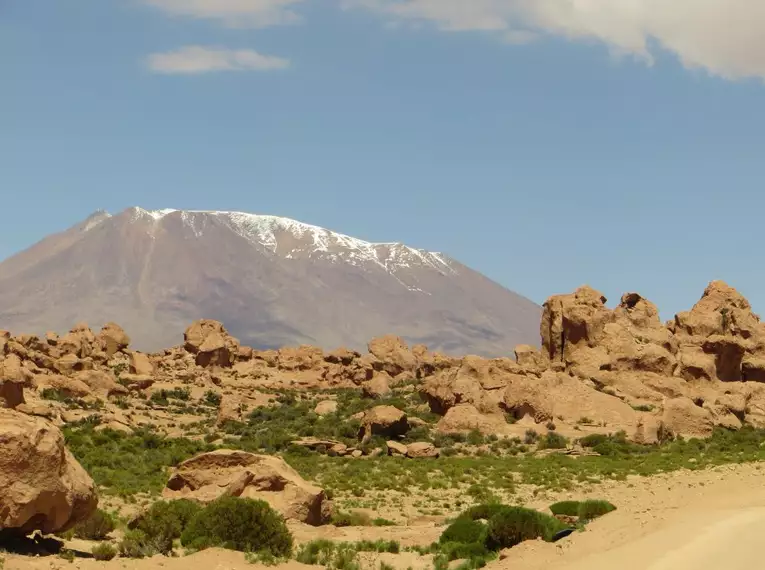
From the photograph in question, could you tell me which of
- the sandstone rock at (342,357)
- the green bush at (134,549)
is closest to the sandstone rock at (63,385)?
the green bush at (134,549)

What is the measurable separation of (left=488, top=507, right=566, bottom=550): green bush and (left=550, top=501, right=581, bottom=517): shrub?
3.67 meters

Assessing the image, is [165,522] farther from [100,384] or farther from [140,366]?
[140,366]

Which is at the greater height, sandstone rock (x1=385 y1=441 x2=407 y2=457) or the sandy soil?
the sandy soil

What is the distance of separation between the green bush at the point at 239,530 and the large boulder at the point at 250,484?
474 centimetres

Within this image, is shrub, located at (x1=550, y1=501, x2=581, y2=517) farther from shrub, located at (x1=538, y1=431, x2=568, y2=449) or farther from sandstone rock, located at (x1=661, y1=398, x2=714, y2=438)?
sandstone rock, located at (x1=661, y1=398, x2=714, y2=438)

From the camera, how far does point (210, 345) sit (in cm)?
11300

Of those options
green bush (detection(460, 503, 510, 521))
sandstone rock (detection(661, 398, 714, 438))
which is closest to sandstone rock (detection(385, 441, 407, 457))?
sandstone rock (detection(661, 398, 714, 438))

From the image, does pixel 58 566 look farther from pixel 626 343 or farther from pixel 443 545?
pixel 626 343

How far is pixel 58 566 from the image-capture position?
762 inches

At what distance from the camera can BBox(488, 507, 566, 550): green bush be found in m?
24.4

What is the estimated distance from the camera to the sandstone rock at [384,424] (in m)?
57.7

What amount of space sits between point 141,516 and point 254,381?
82.0 metres

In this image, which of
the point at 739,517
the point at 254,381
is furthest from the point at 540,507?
the point at 254,381

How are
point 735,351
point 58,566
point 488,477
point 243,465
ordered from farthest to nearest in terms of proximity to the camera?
point 735,351 → point 488,477 → point 243,465 → point 58,566
